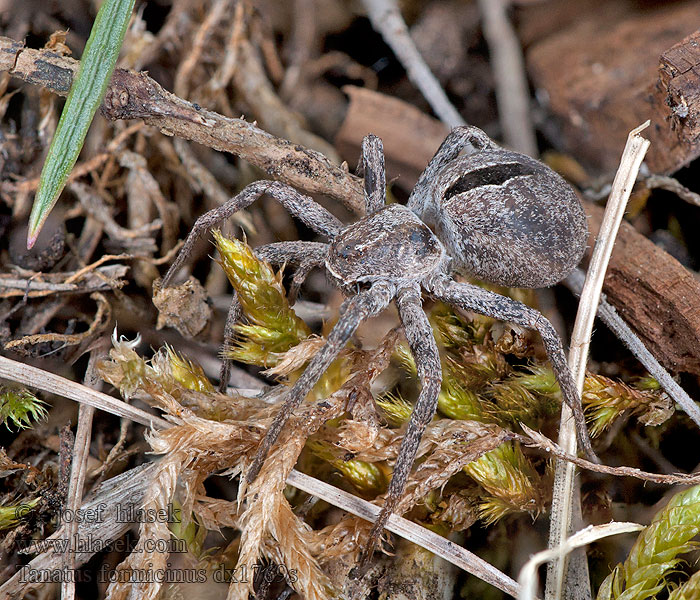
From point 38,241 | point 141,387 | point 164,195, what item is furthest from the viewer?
point 164,195

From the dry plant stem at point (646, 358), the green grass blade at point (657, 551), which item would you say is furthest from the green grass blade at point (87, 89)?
the green grass blade at point (657, 551)

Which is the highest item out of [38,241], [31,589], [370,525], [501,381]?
[501,381]

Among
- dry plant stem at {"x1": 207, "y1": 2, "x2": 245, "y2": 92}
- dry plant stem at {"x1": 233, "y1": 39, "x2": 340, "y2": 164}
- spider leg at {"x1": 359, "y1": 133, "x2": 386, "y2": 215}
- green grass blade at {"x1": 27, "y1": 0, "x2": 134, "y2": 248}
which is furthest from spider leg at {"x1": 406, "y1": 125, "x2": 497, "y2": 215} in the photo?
green grass blade at {"x1": 27, "y1": 0, "x2": 134, "y2": 248}

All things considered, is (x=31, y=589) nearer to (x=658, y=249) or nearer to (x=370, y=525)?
(x=370, y=525)

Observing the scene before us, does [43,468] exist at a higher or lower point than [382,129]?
lower

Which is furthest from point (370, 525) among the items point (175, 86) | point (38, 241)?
point (175, 86)

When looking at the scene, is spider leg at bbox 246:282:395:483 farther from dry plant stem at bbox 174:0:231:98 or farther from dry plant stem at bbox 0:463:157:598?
dry plant stem at bbox 174:0:231:98

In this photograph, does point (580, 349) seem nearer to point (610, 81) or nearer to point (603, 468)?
point (603, 468)
